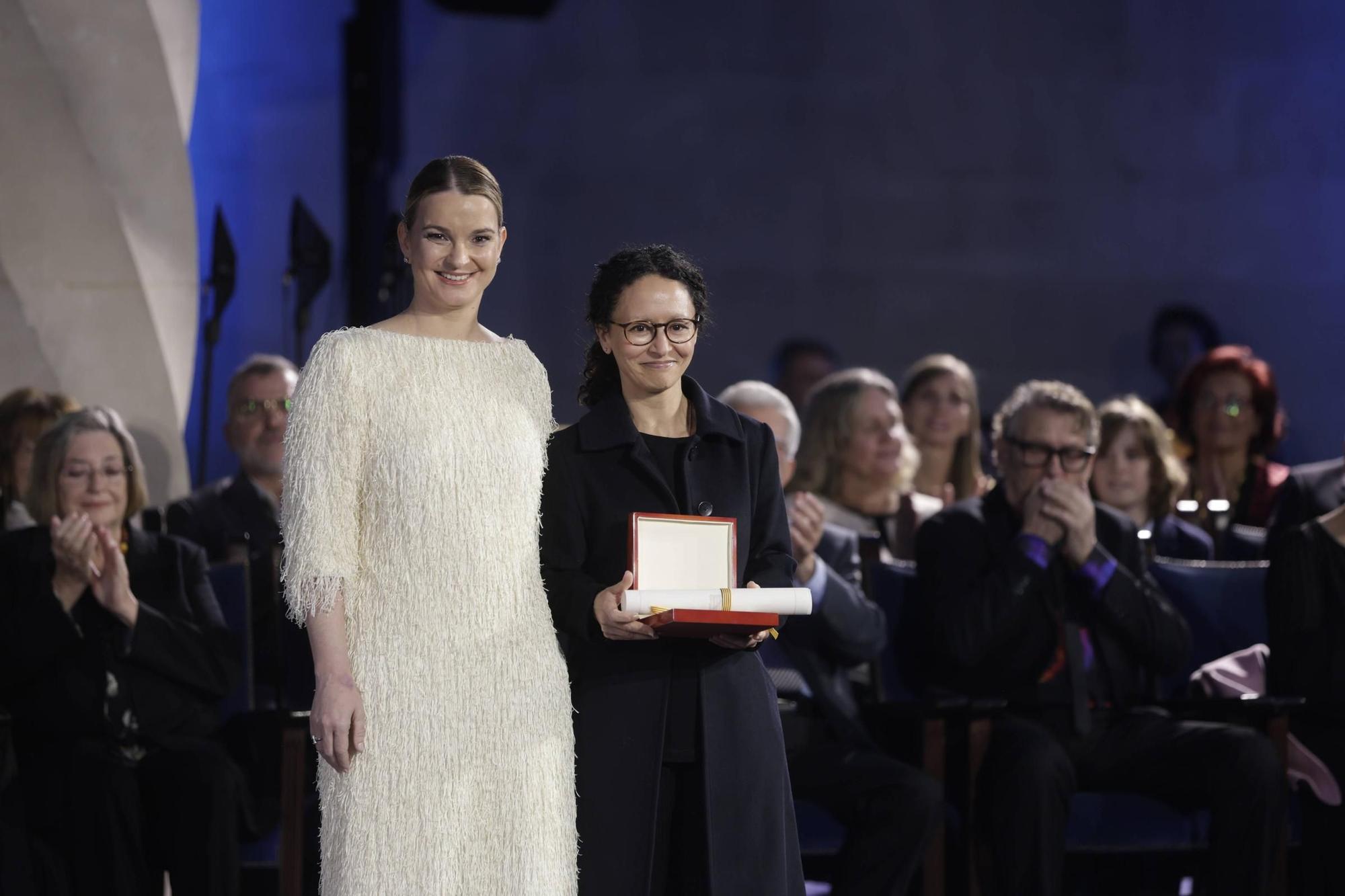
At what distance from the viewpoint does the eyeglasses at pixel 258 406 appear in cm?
465

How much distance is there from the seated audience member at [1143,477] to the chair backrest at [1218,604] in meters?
0.46

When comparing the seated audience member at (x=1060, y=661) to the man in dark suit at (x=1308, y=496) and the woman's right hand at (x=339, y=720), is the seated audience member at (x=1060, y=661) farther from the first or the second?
the woman's right hand at (x=339, y=720)

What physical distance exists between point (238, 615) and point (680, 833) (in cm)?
192

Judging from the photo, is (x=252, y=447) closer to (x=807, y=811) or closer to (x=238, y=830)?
(x=238, y=830)

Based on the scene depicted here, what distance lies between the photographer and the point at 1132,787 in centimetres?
365

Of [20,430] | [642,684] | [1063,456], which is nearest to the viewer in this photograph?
[642,684]

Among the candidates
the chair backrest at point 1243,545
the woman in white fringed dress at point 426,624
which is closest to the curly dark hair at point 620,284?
the woman in white fringed dress at point 426,624

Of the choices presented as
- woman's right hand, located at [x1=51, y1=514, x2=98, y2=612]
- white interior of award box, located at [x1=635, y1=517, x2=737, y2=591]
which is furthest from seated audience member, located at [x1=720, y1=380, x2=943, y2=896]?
woman's right hand, located at [x1=51, y1=514, x2=98, y2=612]

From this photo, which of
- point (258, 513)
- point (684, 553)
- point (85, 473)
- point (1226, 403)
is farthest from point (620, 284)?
point (1226, 403)

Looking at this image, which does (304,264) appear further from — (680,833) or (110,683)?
(680,833)

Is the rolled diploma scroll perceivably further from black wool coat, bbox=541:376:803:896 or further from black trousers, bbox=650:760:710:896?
black trousers, bbox=650:760:710:896

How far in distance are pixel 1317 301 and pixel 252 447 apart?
4.31 meters

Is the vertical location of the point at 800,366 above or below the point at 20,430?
above

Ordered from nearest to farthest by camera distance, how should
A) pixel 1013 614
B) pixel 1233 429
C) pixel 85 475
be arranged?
pixel 1013 614, pixel 85 475, pixel 1233 429
